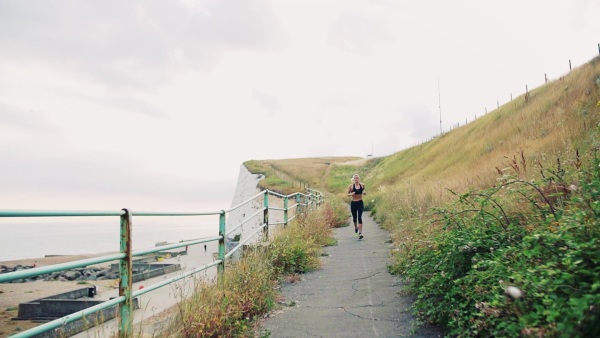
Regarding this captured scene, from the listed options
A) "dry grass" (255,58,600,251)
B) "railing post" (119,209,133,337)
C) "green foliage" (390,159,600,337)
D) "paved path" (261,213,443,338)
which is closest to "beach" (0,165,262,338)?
"railing post" (119,209,133,337)

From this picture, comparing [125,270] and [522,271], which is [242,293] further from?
[522,271]

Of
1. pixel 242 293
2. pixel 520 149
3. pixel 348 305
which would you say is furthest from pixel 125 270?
pixel 520 149

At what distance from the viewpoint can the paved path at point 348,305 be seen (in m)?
4.45

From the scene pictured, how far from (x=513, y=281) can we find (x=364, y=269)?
4.66 m

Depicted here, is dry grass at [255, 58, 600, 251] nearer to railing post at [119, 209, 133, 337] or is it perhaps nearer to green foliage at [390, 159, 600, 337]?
green foliage at [390, 159, 600, 337]

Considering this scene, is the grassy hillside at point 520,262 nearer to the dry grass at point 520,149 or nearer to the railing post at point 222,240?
the dry grass at point 520,149

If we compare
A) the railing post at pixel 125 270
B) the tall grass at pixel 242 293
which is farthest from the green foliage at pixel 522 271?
the railing post at pixel 125 270

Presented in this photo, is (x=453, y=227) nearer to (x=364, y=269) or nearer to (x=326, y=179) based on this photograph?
(x=364, y=269)

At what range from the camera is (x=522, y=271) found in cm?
294

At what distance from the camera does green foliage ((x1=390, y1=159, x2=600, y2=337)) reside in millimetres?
2416

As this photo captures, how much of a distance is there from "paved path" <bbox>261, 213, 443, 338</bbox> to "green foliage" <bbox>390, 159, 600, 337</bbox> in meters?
0.37

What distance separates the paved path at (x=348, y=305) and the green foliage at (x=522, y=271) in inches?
14.5

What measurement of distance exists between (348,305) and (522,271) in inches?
116

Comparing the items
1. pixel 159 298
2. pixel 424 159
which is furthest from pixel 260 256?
pixel 424 159
